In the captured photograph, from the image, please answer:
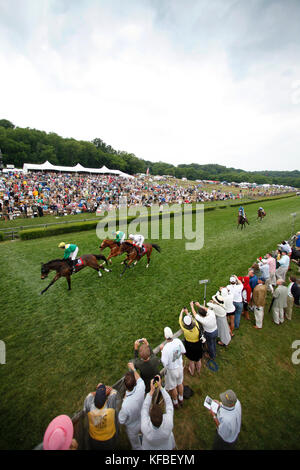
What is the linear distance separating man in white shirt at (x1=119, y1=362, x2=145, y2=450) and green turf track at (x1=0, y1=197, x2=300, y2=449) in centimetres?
64

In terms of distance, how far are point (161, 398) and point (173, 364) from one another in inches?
30.9

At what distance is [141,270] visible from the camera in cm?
928

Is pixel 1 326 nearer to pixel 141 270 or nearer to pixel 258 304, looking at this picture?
pixel 141 270

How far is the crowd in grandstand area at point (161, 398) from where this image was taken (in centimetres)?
232

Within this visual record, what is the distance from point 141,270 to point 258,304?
5.22m

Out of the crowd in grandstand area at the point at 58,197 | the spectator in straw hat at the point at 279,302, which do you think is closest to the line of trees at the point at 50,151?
the crowd in grandstand area at the point at 58,197

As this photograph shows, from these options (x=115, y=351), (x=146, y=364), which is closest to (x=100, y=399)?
(x=146, y=364)

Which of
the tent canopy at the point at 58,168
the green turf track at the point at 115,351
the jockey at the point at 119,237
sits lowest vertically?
the green turf track at the point at 115,351

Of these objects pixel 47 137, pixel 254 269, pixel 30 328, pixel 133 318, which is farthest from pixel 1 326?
pixel 47 137

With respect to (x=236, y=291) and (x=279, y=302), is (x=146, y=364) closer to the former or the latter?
(x=236, y=291)

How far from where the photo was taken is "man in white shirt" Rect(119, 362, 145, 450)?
267 centimetres

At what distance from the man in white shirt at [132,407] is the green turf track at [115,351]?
64 centimetres

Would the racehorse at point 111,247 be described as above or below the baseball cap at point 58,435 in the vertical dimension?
above

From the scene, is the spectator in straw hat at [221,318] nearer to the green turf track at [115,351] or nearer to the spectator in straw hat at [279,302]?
the green turf track at [115,351]
